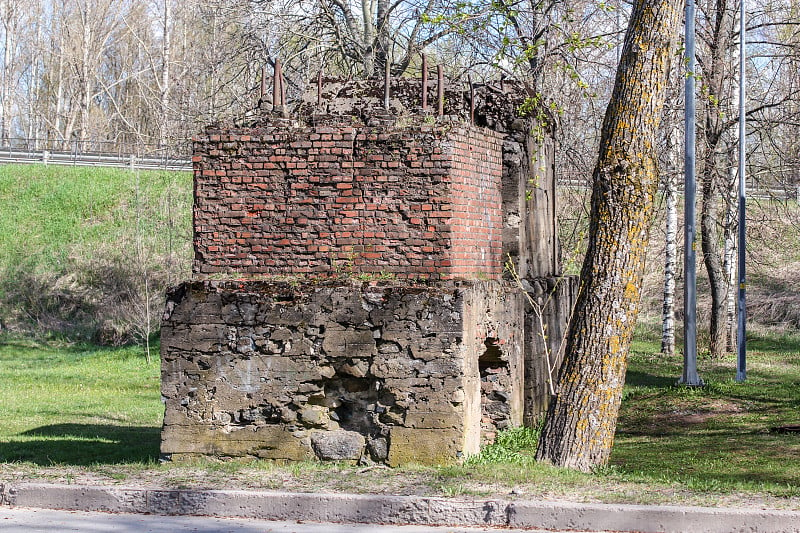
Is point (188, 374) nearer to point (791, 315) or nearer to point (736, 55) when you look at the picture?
point (736, 55)

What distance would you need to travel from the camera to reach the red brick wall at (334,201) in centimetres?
987

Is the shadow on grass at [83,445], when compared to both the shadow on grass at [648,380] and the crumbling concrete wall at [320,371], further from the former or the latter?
the shadow on grass at [648,380]

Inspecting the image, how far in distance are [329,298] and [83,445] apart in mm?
5534

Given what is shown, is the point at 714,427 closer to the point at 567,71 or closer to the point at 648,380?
the point at 648,380

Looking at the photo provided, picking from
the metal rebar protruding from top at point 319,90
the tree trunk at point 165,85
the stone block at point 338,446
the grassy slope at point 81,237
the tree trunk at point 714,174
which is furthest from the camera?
the grassy slope at point 81,237

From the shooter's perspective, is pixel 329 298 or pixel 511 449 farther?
pixel 511 449

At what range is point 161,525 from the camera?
7262mm

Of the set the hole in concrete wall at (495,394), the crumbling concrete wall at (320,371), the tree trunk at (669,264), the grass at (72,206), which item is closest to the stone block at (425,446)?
the crumbling concrete wall at (320,371)

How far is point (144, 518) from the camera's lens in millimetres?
7508

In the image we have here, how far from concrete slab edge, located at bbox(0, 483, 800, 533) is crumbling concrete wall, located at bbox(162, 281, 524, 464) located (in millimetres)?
2040

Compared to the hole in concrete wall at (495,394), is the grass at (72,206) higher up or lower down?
higher up

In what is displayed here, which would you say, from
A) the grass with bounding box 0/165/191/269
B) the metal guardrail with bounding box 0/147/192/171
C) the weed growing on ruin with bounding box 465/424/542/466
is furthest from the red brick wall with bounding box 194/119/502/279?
the metal guardrail with bounding box 0/147/192/171

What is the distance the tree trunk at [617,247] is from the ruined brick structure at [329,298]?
1.10 meters

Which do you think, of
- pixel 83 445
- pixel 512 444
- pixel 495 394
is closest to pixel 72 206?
pixel 83 445
